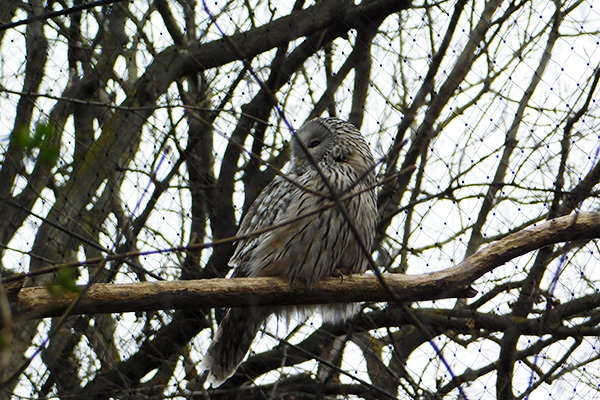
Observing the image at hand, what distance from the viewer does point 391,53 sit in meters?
4.78

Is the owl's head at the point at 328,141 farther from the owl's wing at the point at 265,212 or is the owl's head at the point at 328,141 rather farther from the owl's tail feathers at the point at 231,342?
the owl's tail feathers at the point at 231,342

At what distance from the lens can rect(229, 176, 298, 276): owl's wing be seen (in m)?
3.74

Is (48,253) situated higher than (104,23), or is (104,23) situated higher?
(104,23)

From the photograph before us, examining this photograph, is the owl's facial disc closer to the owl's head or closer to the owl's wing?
the owl's head

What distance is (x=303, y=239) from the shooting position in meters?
3.55

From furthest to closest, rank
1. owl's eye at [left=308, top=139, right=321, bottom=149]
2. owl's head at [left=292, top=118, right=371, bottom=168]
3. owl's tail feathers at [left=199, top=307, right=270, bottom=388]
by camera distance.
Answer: owl's eye at [left=308, top=139, right=321, bottom=149], owl's head at [left=292, top=118, right=371, bottom=168], owl's tail feathers at [left=199, top=307, right=270, bottom=388]

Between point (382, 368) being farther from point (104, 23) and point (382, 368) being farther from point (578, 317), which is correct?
point (104, 23)

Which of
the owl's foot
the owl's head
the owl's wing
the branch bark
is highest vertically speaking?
the owl's head

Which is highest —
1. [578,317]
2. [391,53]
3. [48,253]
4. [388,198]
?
[391,53]

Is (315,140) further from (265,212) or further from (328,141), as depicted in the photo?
(265,212)

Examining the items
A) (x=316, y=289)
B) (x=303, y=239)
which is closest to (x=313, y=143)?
(x=303, y=239)

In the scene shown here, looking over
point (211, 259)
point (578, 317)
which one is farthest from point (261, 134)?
point (578, 317)

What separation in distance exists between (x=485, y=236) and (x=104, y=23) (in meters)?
2.78

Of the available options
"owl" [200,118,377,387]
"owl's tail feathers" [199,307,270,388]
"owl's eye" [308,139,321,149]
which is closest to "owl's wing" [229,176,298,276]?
"owl" [200,118,377,387]
